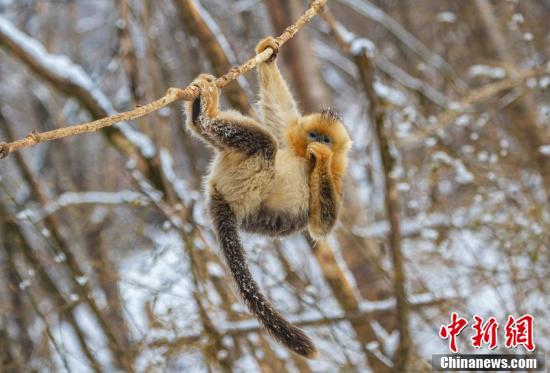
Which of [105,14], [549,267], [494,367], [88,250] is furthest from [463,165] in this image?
[105,14]

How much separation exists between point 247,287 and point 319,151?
0.86m

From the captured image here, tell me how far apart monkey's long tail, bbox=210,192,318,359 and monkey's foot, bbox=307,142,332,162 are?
0.55 metres

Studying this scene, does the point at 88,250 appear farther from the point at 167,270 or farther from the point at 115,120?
the point at 115,120

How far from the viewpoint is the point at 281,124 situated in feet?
12.7

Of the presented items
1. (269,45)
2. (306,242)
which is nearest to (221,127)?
(269,45)

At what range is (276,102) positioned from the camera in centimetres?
387

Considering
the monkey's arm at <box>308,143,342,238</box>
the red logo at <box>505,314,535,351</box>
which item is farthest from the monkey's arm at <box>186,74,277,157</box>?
the red logo at <box>505,314,535,351</box>

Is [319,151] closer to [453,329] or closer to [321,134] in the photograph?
[321,134]

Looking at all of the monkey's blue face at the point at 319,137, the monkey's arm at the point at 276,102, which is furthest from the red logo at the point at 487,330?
the monkey's arm at the point at 276,102

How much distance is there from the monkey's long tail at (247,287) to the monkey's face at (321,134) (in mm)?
614

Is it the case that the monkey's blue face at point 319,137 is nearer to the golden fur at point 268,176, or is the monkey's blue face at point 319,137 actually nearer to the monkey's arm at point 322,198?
the golden fur at point 268,176

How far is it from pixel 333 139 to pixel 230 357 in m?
2.53

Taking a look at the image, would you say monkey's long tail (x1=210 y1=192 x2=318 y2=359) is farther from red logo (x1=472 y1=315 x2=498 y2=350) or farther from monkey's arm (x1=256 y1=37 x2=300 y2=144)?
red logo (x1=472 y1=315 x2=498 y2=350)

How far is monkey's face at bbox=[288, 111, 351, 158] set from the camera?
3631mm
